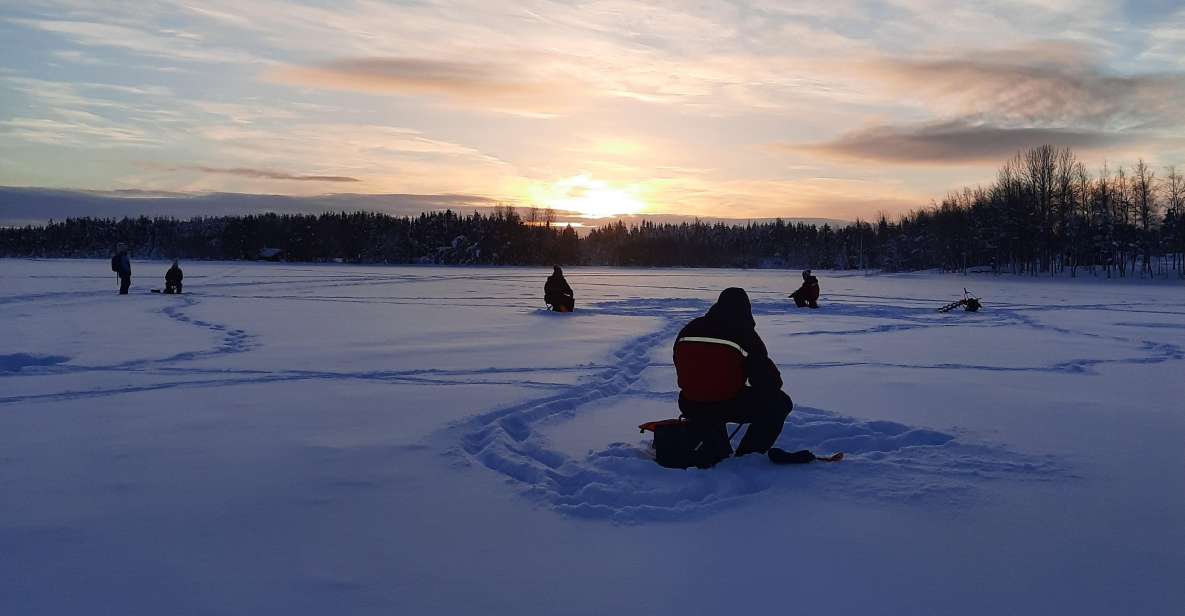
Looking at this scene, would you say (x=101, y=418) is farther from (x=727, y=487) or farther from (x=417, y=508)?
(x=727, y=487)

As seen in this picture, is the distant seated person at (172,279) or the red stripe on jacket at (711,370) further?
the distant seated person at (172,279)

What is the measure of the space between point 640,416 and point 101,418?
464 cm

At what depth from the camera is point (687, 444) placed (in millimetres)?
4926

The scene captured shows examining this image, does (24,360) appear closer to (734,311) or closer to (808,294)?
(734,311)

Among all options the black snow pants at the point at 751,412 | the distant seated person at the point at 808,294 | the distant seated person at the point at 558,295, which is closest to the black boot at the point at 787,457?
the black snow pants at the point at 751,412

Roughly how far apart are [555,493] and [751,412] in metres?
1.41

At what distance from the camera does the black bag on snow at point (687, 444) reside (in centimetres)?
493

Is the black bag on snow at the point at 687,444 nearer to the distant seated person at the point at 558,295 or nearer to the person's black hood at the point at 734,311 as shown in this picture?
the person's black hood at the point at 734,311

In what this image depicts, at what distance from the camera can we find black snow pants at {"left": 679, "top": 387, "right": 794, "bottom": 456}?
4930 millimetres

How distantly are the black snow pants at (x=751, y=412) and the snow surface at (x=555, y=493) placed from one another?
0.76 ft

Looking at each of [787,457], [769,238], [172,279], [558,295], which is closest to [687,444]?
[787,457]

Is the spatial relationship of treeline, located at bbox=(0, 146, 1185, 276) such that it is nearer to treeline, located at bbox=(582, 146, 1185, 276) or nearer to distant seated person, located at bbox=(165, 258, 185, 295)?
treeline, located at bbox=(582, 146, 1185, 276)

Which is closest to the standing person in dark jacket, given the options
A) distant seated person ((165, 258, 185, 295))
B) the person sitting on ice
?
distant seated person ((165, 258, 185, 295))

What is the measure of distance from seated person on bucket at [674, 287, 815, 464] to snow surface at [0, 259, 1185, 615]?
0.37 metres
